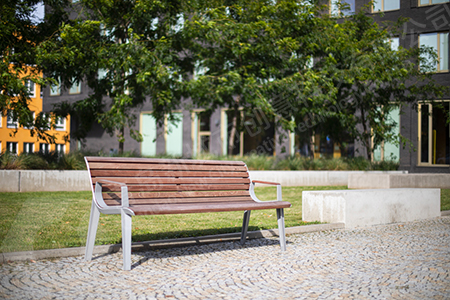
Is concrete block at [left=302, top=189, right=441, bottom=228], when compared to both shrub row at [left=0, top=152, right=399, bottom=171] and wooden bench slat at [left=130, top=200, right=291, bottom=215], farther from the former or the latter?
shrub row at [left=0, top=152, right=399, bottom=171]

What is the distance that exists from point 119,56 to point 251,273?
10576 millimetres

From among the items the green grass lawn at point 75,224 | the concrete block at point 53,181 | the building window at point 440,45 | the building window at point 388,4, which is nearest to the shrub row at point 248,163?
the concrete block at point 53,181

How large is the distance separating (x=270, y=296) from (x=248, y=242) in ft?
7.96

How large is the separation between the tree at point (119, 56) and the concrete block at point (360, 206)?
712 cm

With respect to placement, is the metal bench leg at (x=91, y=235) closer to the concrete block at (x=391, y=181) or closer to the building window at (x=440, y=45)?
the concrete block at (x=391, y=181)

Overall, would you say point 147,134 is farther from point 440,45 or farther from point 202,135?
point 440,45

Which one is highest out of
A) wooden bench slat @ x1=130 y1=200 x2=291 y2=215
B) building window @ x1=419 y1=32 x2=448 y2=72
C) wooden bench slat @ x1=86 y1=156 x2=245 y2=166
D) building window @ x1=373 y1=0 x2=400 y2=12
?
building window @ x1=373 y1=0 x2=400 y2=12

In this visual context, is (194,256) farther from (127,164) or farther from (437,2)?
(437,2)

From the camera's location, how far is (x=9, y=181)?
1134 centimetres

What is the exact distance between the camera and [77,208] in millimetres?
8562

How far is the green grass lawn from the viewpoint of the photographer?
5332mm

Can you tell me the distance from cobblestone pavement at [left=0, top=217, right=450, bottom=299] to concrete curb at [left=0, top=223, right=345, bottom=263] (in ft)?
0.38

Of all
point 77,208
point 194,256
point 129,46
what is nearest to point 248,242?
point 194,256

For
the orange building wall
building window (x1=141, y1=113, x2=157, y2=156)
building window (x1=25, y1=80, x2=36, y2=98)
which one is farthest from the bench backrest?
building window (x1=141, y1=113, x2=157, y2=156)
